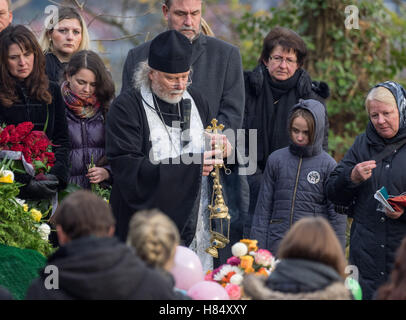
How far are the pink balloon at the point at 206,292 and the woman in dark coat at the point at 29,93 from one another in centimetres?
220

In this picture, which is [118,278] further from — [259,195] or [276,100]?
[276,100]

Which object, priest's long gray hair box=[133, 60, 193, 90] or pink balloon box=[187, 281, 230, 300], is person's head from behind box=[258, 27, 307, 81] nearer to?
priest's long gray hair box=[133, 60, 193, 90]

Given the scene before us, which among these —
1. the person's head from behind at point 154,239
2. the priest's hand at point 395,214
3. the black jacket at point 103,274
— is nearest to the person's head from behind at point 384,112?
the priest's hand at point 395,214

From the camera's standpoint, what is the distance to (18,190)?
546cm

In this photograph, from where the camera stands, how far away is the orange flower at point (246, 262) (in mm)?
4473

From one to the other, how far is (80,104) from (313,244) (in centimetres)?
320

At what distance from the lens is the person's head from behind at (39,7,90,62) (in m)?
6.70

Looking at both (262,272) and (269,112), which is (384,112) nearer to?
(269,112)

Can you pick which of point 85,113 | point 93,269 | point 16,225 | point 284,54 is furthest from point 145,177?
point 284,54

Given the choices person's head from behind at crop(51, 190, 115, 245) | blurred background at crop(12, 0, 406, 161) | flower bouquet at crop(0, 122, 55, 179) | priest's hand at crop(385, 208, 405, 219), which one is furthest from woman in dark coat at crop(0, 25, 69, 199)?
blurred background at crop(12, 0, 406, 161)

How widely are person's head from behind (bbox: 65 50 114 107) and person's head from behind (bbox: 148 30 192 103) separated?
3.08 feet

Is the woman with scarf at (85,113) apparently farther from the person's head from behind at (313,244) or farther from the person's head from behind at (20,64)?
the person's head from behind at (313,244)

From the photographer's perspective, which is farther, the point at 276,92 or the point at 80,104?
the point at 276,92

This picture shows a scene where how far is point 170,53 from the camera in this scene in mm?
5262
